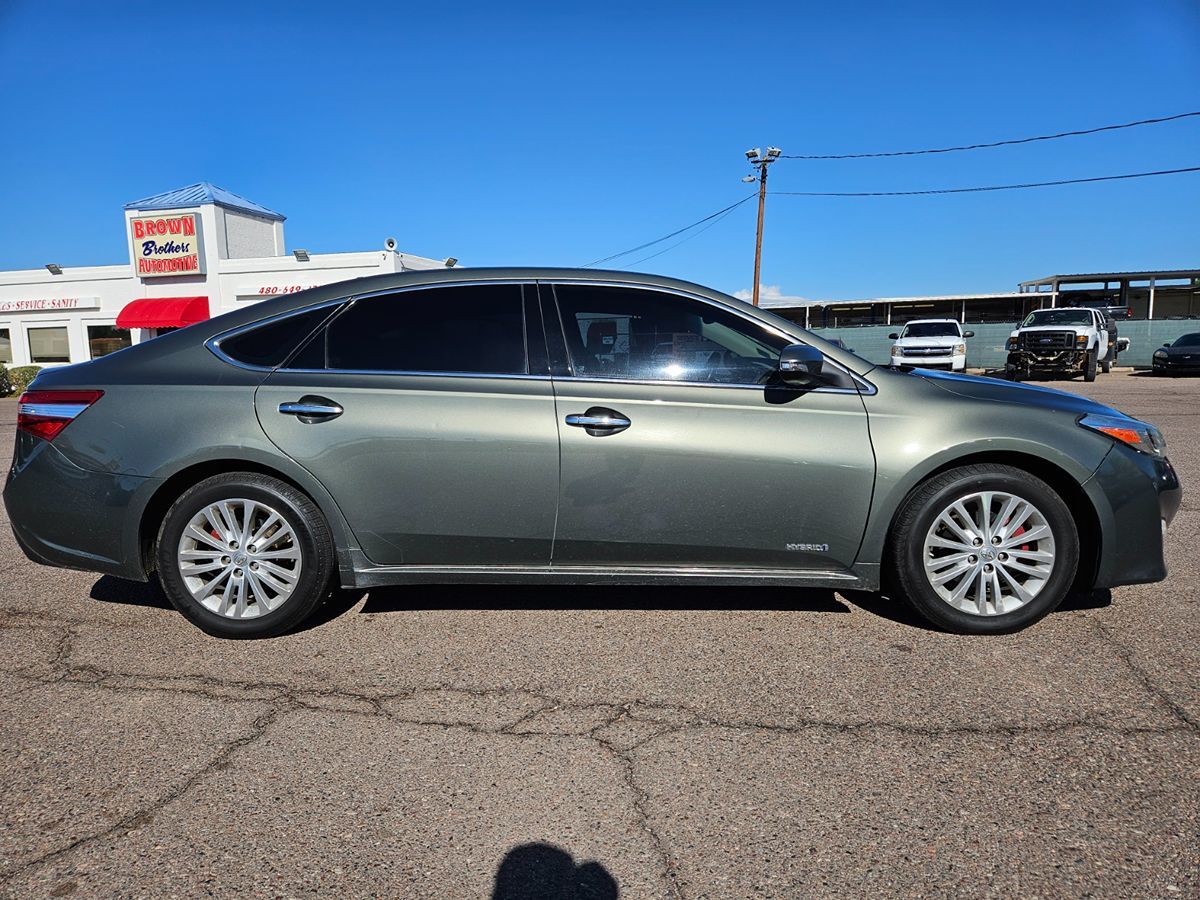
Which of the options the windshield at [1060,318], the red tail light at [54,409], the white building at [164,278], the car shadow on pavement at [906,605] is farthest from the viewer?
the white building at [164,278]

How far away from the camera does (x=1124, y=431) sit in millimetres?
3621

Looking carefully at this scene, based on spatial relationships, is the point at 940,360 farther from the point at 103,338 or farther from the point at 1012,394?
the point at 103,338

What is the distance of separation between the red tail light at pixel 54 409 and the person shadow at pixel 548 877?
2.91 meters

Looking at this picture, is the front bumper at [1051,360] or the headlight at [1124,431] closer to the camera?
the headlight at [1124,431]

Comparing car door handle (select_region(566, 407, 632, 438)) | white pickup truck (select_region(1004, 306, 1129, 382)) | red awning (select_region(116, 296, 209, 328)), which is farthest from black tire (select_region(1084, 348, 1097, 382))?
red awning (select_region(116, 296, 209, 328))

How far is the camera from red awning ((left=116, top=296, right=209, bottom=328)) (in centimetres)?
2836

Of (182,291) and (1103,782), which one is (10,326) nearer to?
(182,291)

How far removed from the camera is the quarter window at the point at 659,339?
360 cm

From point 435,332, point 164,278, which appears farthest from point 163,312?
point 435,332

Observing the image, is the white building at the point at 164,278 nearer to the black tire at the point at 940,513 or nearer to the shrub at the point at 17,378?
the shrub at the point at 17,378

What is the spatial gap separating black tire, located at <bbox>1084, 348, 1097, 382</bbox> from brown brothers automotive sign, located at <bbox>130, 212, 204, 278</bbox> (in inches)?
1158

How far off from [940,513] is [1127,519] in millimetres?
824

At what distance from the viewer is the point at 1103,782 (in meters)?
2.40

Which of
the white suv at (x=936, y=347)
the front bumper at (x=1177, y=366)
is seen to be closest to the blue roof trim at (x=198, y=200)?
the white suv at (x=936, y=347)
